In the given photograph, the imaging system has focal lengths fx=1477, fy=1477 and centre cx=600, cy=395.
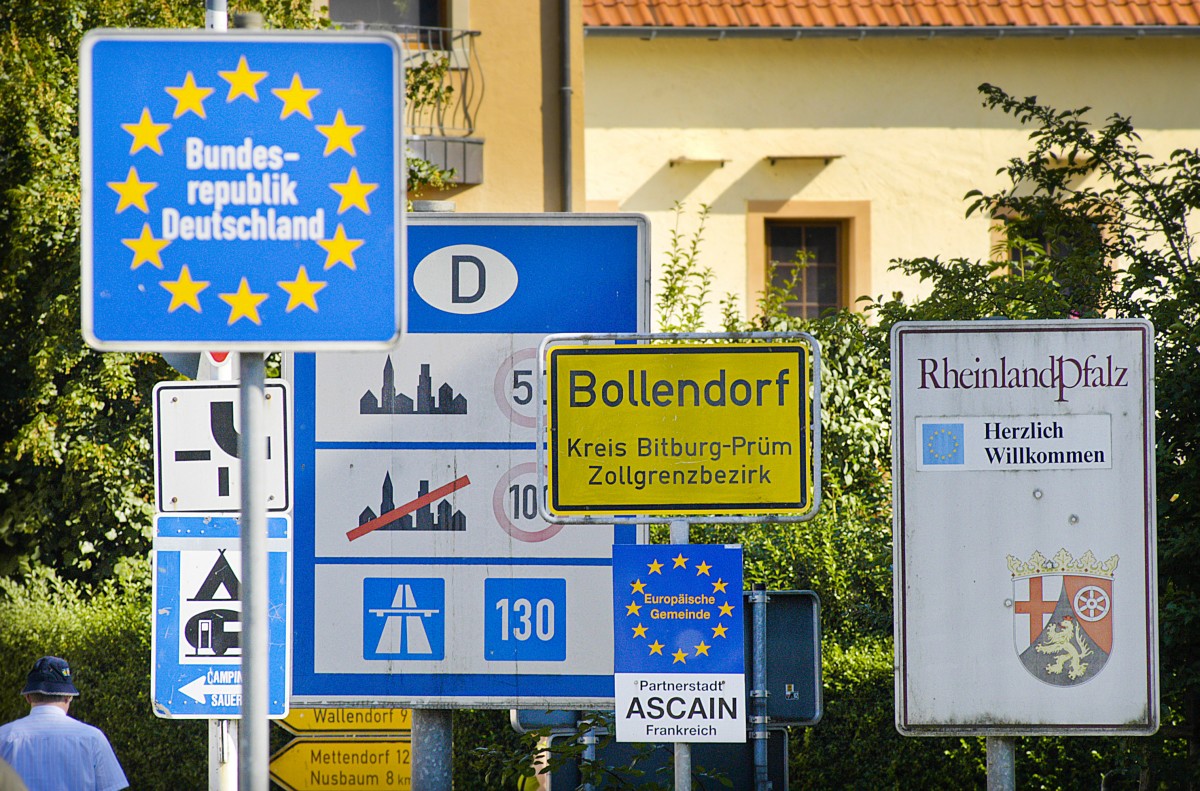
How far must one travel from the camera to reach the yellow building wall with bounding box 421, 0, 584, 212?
1420cm

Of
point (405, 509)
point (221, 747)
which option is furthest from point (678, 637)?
point (221, 747)

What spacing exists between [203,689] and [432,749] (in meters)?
1.17

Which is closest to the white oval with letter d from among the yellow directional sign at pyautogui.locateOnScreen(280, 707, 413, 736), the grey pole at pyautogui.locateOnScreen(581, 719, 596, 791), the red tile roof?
the grey pole at pyautogui.locateOnScreen(581, 719, 596, 791)

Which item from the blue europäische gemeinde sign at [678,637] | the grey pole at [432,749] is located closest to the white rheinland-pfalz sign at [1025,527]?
the blue europäische gemeinde sign at [678,637]

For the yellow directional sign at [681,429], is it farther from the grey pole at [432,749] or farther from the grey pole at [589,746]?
the grey pole at [589,746]

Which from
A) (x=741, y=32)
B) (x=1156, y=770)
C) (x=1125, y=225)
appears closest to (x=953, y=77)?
(x=741, y=32)

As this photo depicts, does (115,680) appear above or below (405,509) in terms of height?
below

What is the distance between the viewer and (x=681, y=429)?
4188 mm

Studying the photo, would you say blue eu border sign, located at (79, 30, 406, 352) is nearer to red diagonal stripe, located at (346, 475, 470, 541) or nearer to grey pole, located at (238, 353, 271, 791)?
grey pole, located at (238, 353, 271, 791)

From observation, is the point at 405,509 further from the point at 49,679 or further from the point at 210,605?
the point at 49,679

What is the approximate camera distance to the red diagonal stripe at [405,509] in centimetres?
453

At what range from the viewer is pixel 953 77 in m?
16.4

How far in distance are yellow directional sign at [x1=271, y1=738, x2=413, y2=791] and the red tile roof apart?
1068 centimetres

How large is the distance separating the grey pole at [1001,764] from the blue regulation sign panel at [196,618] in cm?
260
